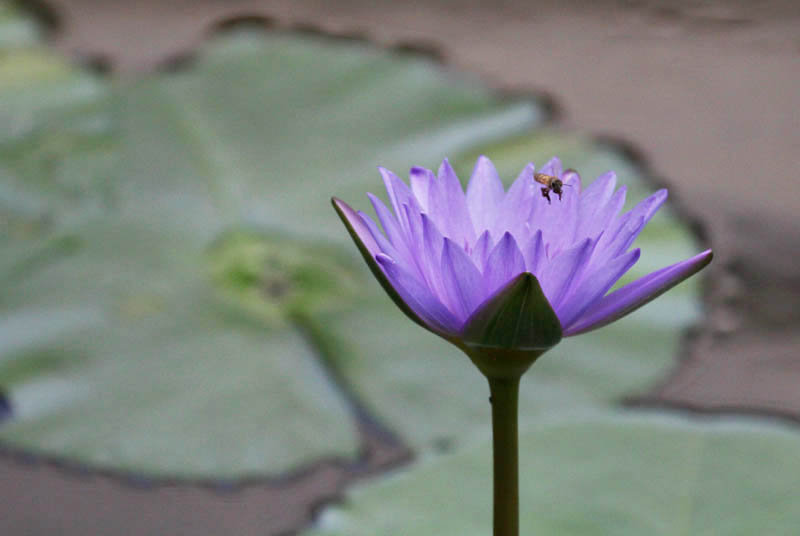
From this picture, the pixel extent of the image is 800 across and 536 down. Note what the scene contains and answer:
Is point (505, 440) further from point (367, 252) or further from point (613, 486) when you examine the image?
point (613, 486)

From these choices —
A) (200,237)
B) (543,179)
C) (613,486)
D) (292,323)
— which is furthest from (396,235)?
(200,237)

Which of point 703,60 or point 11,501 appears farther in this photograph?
point 703,60

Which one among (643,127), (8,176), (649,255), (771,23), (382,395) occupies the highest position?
(771,23)

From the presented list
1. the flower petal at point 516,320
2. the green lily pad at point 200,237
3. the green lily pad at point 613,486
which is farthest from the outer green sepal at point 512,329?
the green lily pad at point 200,237

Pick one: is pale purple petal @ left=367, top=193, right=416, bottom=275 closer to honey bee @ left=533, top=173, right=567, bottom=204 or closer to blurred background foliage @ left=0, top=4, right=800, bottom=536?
honey bee @ left=533, top=173, right=567, bottom=204

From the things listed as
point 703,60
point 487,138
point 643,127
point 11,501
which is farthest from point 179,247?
point 703,60

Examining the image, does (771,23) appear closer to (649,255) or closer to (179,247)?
(649,255)
